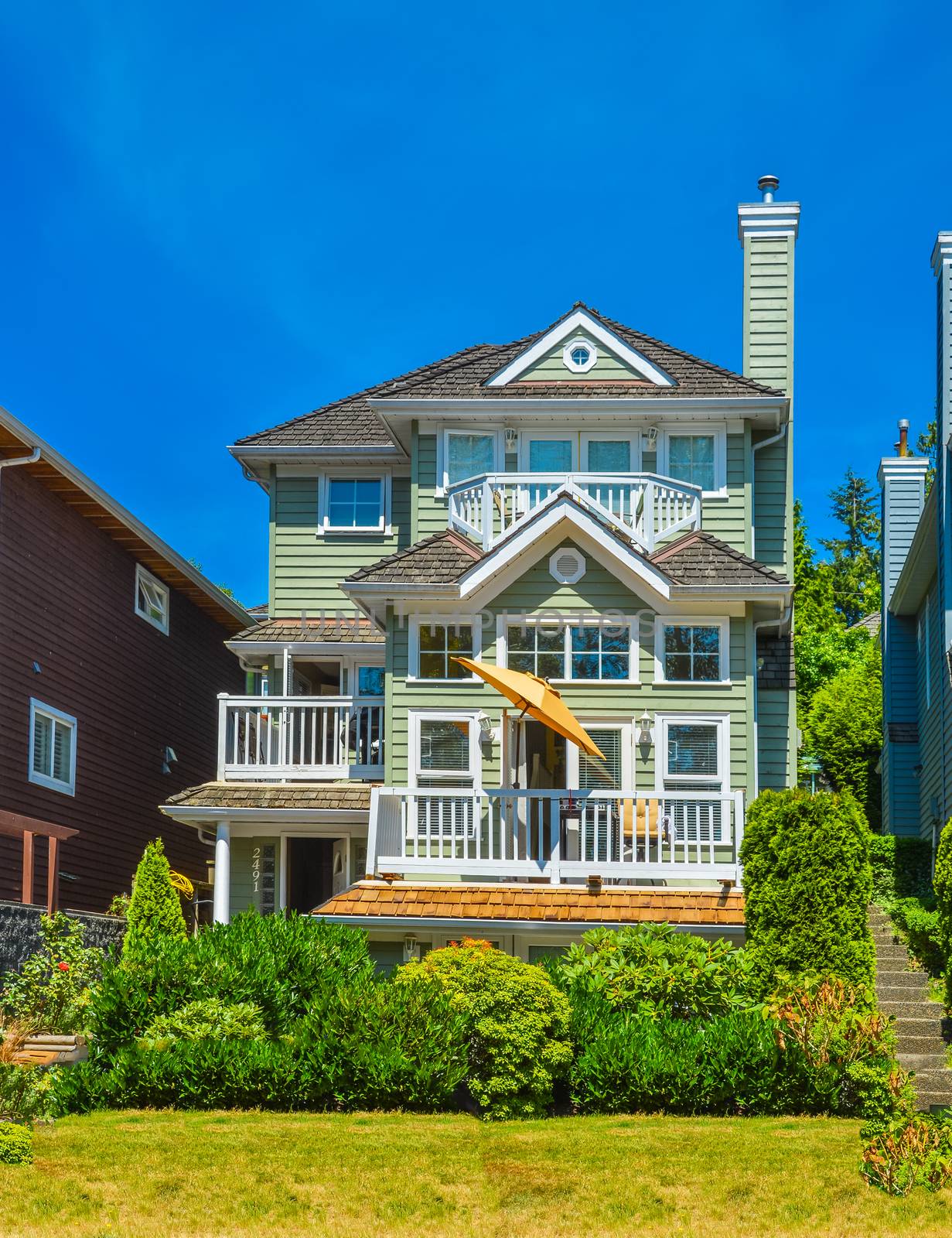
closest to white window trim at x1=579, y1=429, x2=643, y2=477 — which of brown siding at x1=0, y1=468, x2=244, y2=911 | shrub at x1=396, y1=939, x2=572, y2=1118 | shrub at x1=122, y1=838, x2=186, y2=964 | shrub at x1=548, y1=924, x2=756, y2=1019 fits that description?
brown siding at x1=0, y1=468, x2=244, y2=911

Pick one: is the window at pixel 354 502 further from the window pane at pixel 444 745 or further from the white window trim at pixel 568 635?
the window pane at pixel 444 745

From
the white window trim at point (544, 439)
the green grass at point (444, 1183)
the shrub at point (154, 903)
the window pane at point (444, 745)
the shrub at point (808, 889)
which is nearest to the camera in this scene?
the green grass at point (444, 1183)

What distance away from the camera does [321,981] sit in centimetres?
1520

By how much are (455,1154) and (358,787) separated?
937 centimetres

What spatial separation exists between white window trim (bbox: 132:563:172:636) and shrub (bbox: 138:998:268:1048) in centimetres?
1275

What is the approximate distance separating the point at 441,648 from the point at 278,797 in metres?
3.08

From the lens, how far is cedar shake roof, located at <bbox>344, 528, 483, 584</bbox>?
2008 centimetres

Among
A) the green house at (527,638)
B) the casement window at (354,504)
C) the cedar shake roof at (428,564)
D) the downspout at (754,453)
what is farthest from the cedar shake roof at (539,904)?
the casement window at (354,504)

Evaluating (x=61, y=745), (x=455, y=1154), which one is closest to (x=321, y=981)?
(x=455, y=1154)

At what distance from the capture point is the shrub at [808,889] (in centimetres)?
1548

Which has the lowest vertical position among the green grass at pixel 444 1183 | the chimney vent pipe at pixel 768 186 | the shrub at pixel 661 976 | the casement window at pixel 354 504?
the green grass at pixel 444 1183

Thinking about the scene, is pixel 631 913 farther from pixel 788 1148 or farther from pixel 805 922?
pixel 788 1148

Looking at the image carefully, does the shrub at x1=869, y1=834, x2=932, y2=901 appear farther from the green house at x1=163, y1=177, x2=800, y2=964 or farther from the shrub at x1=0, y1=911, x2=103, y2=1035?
the shrub at x1=0, y1=911, x2=103, y2=1035

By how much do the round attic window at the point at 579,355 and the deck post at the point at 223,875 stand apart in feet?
26.0
